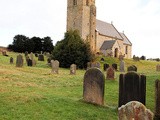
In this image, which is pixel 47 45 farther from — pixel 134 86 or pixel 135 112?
pixel 135 112

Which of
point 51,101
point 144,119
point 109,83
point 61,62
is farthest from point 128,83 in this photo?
point 61,62

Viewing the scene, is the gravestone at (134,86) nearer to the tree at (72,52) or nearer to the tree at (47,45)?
the tree at (72,52)

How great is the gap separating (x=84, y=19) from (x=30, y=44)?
1231 centimetres

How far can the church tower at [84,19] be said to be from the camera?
61750 millimetres

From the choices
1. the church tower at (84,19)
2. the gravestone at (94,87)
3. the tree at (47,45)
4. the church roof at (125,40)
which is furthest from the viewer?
the church roof at (125,40)

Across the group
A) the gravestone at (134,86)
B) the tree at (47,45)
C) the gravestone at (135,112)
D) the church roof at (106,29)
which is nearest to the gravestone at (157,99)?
the gravestone at (134,86)

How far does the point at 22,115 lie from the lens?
1062 cm

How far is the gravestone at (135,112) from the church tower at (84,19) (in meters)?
54.3

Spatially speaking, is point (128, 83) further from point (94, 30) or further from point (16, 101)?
point (94, 30)

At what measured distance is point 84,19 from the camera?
61.9 m

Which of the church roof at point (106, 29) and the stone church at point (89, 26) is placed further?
the church roof at point (106, 29)

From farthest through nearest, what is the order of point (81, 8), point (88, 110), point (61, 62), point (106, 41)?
1. point (106, 41)
2. point (81, 8)
3. point (61, 62)
4. point (88, 110)

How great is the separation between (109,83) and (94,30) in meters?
43.8

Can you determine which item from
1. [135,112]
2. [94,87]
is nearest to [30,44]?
[94,87]
